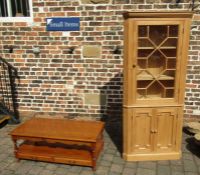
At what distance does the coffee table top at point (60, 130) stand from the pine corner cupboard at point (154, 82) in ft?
1.92

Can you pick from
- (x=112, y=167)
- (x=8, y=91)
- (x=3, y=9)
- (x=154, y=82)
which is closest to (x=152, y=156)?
(x=112, y=167)

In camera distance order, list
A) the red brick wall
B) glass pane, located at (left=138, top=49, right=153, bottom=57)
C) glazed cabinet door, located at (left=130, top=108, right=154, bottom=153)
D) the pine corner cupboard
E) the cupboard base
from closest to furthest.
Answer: the pine corner cupboard
glass pane, located at (left=138, top=49, right=153, bottom=57)
glazed cabinet door, located at (left=130, top=108, right=154, bottom=153)
the cupboard base
the red brick wall

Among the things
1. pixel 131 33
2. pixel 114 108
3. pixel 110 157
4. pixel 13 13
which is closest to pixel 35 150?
pixel 110 157

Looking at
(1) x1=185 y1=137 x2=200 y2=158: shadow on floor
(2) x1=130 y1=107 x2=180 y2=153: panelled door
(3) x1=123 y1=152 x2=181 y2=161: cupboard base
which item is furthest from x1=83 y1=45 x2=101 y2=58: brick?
(1) x1=185 y1=137 x2=200 y2=158: shadow on floor

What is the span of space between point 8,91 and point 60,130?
2.29 m

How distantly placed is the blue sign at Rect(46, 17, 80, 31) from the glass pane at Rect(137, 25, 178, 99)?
5.87 ft

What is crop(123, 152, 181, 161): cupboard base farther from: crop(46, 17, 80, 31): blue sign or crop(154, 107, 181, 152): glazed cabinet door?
crop(46, 17, 80, 31): blue sign

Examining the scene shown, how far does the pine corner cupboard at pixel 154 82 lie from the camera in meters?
3.75

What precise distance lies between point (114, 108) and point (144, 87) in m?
1.62

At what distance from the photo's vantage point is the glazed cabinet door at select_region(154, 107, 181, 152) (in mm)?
4125

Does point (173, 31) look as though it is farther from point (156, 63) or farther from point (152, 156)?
point (152, 156)

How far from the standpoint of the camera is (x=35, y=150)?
A: 4.33 metres

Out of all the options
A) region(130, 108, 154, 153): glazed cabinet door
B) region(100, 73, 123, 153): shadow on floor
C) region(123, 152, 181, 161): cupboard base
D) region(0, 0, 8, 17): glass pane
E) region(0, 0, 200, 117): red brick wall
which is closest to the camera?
region(130, 108, 154, 153): glazed cabinet door

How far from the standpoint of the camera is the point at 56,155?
4.17 m
